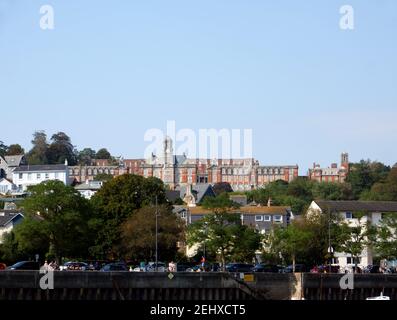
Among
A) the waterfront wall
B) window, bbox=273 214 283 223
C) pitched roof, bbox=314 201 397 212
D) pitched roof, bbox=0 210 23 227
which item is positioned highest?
pitched roof, bbox=314 201 397 212

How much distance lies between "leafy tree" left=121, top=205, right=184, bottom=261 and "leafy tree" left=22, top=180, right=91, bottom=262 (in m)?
5.72

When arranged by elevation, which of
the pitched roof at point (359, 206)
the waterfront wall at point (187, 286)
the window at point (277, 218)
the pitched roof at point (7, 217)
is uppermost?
the pitched roof at point (359, 206)

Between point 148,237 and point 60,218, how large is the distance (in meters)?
11.9

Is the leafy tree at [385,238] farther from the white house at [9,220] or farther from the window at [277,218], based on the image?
the window at [277,218]

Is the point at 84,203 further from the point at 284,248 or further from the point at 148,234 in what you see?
the point at 284,248

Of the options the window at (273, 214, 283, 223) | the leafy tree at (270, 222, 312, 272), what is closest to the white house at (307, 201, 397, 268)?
the leafy tree at (270, 222, 312, 272)

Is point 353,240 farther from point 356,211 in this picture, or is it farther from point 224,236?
point 356,211

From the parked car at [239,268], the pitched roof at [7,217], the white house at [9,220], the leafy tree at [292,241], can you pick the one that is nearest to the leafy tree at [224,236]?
the leafy tree at [292,241]

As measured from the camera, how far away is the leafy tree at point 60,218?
330ft

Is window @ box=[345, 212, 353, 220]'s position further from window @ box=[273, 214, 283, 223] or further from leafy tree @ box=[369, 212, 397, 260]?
window @ box=[273, 214, 283, 223]

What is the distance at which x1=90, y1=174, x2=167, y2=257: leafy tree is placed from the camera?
4437 inches

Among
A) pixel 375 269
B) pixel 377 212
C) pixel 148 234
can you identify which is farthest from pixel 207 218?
pixel 377 212

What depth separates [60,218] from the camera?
100875mm

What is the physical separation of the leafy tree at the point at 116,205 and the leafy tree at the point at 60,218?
2975 millimetres
